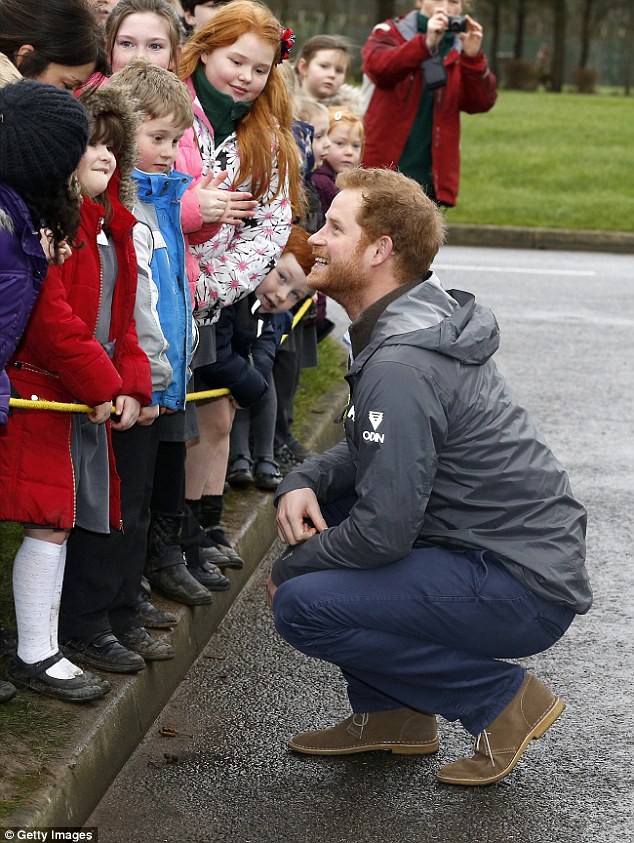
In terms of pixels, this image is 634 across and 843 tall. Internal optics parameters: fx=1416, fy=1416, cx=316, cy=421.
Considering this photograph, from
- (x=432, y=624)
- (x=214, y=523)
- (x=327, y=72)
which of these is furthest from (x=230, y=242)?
(x=327, y=72)

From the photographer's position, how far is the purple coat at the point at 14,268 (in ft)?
11.1

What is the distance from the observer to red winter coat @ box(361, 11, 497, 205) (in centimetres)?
904

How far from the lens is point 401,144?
930 cm

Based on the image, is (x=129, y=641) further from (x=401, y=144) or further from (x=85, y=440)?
(x=401, y=144)

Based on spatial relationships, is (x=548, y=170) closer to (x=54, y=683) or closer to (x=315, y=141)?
(x=315, y=141)

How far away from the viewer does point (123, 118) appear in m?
3.96

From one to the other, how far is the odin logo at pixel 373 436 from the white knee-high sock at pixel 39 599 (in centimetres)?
89

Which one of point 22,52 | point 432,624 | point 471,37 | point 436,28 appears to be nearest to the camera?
point 432,624

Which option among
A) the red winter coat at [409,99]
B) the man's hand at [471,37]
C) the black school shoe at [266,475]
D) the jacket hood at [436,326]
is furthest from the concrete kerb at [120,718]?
the red winter coat at [409,99]

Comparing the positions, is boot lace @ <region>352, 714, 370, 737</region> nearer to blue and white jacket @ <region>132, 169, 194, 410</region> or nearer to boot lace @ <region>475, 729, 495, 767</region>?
boot lace @ <region>475, 729, 495, 767</region>

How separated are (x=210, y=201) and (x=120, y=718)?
165 cm

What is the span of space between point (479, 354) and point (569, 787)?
3.94 ft

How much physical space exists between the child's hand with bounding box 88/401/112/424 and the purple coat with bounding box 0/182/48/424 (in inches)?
15.9

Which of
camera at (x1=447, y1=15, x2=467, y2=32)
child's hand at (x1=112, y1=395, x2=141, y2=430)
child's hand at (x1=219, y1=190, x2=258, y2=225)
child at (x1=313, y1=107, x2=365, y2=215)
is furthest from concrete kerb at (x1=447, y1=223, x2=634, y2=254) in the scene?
child's hand at (x1=112, y1=395, x2=141, y2=430)
